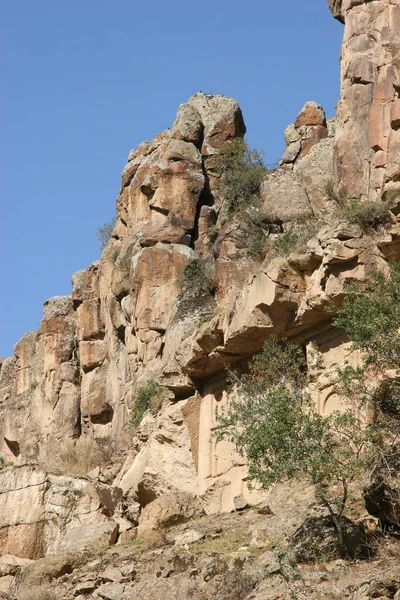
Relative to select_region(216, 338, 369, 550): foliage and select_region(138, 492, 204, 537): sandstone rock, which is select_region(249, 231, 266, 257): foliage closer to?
select_region(138, 492, 204, 537): sandstone rock

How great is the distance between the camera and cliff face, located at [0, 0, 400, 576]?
96.0 ft

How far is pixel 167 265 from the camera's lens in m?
43.3

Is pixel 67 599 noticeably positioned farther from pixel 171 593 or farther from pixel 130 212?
pixel 130 212

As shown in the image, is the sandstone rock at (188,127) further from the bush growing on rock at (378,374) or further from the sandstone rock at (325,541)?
the sandstone rock at (325,541)

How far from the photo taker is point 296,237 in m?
33.1

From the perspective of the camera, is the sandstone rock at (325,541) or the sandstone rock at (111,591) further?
the sandstone rock at (111,591)

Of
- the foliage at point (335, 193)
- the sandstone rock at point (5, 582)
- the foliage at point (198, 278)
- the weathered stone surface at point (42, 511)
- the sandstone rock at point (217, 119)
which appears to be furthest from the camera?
the sandstone rock at point (217, 119)

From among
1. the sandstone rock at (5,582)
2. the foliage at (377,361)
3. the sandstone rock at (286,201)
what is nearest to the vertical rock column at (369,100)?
the sandstone rock at (286,201)

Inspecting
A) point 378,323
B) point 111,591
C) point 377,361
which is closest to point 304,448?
point 377,361

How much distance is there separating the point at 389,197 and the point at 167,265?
15.5 m

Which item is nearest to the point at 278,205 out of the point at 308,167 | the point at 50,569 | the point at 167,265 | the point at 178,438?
the point at 308,167

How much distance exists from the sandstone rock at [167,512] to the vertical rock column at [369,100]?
9.29 m

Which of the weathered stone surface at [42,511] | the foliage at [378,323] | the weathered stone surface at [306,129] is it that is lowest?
the weathered stone surface at [42,511]

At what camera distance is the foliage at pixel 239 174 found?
4278 centimetres
